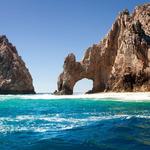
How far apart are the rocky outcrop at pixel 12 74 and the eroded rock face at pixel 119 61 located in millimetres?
56608

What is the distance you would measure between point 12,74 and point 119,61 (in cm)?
8577

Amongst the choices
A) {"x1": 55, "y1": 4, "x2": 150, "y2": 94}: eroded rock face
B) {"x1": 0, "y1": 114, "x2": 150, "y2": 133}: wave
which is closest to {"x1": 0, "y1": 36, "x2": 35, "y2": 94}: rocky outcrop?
{"x1": 55, "y1": 4, "x2": 150, "y2": 94}: eroded rock face

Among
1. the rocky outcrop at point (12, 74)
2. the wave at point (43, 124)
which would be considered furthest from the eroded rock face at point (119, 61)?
the wave at point (43, 124)

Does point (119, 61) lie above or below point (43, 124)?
above

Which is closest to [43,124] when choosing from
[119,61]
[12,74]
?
[119,61]

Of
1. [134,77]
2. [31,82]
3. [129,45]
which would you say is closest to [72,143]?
[134,77]

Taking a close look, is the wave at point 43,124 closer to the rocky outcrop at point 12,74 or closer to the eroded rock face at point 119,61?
the eroded rock face at point 119,61

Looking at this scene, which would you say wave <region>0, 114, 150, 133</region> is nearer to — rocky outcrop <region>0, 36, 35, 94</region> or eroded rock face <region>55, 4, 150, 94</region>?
eroded rock face <region>55, 4, 150, 94</region>

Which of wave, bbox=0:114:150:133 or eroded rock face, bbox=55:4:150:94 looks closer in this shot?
wave, bbox=0:114:150:133

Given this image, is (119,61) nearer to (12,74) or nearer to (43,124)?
(43,124)

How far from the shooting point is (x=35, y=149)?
18547 mm

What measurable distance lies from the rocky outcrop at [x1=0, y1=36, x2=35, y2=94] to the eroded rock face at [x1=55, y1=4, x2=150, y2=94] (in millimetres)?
56608

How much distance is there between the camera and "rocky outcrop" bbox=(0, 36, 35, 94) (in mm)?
177375

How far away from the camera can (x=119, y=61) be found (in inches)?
4259
